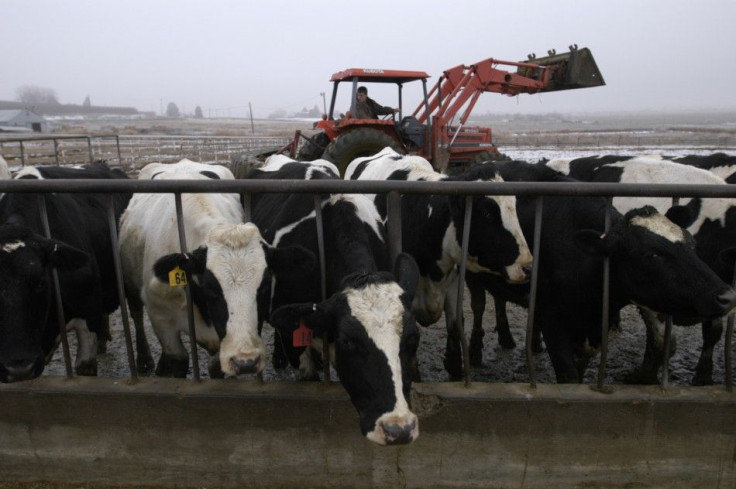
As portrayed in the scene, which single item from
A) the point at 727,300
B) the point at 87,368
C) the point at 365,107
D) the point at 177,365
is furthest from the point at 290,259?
the point at 365,107

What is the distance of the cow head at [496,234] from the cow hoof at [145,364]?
2914 millimetres

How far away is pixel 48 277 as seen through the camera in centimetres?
296

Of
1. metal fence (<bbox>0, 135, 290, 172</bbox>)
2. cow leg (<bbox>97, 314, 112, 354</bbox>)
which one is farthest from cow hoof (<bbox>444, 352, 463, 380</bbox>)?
metal fence (<bbox>0, 135, 290, 172</bbox>)

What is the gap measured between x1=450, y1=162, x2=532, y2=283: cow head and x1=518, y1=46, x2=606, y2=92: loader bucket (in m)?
9.00

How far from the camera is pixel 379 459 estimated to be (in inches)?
116

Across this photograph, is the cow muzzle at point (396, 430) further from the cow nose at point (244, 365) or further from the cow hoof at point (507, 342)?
the cow hoof at point (507, 342)

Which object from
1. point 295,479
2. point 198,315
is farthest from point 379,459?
point 198,315

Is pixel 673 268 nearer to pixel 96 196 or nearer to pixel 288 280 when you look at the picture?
pixel 288 280

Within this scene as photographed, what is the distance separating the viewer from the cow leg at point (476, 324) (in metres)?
4.75

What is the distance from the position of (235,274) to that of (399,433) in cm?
124

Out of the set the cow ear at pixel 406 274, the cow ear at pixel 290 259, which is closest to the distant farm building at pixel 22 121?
the cow ear at pixel 290 259

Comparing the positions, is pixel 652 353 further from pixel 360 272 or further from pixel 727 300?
pixel 360 272

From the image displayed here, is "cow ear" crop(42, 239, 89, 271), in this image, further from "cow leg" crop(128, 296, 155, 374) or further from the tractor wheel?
the tractor wheel

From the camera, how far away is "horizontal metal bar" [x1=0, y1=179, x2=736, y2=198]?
9.00 feet
